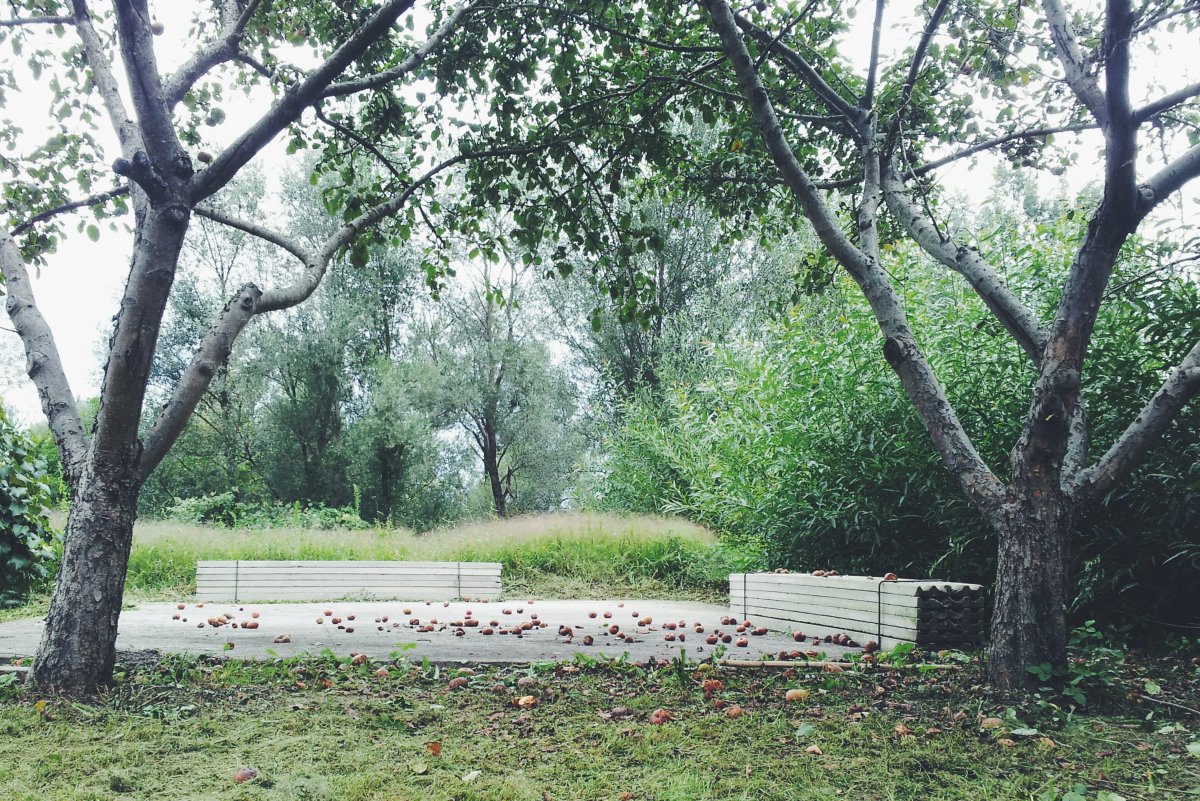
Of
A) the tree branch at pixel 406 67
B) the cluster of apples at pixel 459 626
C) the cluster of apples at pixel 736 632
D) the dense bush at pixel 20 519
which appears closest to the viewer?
the tree branch at pixel 406 67

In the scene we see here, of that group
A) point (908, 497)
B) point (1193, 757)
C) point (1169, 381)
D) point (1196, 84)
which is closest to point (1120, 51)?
point (1196, 84)

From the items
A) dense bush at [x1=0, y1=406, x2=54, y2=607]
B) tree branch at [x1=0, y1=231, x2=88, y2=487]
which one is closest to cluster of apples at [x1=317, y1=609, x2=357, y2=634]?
tree branch at [x1=0, y1=231, x2=88, y2=487]

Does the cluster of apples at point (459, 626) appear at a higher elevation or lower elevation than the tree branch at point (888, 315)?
lower

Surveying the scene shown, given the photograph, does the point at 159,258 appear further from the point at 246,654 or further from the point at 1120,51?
the point at 1120,51

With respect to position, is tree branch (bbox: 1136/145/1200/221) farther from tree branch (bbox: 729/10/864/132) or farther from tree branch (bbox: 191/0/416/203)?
tree branch (bbox: 191/0/416/203)

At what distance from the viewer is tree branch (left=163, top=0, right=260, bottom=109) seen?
3814 millimetres

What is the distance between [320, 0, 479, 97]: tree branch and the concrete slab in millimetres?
A: 3085

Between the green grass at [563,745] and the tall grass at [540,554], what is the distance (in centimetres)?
523

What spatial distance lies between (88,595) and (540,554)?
683 cm

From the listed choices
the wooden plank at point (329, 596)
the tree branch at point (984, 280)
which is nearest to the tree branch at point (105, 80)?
the tree branch at point (984, 280)

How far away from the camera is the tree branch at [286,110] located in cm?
362

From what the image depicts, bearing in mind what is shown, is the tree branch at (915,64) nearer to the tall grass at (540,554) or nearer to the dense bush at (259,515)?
the tall grass at (540,554)

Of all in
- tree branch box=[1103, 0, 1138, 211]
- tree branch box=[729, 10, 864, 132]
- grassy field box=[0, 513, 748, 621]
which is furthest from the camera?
grassy field box=[0, 513, 748, 621]

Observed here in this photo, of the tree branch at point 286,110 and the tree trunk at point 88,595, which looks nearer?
the tree trunk at point 88,595
